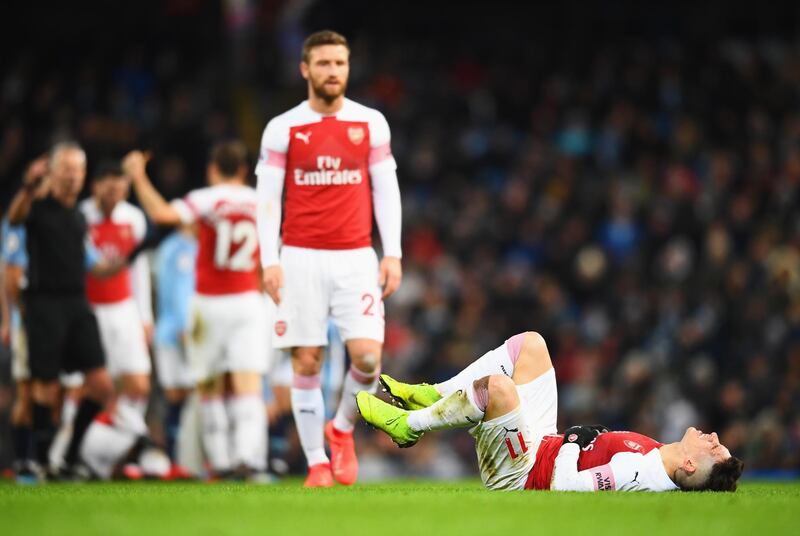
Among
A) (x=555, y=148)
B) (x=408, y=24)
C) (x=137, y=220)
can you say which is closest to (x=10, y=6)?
(x=408, y=24)

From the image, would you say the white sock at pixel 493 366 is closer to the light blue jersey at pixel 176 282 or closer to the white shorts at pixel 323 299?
the white shorts at pixel 323 299

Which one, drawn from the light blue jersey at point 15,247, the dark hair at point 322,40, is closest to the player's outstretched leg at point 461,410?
the dark hair at point 322,40

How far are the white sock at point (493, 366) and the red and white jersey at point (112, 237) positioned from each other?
17.1ft

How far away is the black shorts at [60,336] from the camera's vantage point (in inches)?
425

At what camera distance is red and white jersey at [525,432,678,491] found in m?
7.37

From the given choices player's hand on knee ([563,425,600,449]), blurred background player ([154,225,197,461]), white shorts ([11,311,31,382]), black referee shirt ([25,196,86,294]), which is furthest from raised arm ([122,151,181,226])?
player's hand on knee ([563,425,600,449])

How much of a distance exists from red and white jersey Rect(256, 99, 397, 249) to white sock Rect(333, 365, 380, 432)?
801 millimetres

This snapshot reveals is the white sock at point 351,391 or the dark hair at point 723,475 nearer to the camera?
the dark hair at point 723,475

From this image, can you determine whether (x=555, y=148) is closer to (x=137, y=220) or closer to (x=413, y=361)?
(x=413, y=361)

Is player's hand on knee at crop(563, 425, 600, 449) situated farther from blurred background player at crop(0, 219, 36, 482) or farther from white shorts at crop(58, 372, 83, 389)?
white shorts at crop(58, 372, 83, 389)

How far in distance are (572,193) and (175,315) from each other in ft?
25.2

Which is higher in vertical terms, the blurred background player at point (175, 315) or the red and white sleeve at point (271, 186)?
the red and white sleeve at point (271, 186)

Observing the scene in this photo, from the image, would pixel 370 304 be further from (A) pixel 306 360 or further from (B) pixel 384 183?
(B) pixel 384 183

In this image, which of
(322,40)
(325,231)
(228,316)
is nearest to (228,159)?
(228,316)
